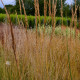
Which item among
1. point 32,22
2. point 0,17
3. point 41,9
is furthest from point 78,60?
point 41,9

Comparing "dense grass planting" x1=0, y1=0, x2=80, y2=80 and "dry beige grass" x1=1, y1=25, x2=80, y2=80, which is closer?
"dense grass planting" x1=0, y1=0, x2=80, y2=80

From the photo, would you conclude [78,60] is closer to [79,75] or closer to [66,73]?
[66,73]

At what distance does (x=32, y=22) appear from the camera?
33.1ft

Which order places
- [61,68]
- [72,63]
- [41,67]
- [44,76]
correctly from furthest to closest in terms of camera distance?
[61,68] < [72,63] < [44,76] < [41,67]

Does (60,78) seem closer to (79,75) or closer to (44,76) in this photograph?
(44,76)

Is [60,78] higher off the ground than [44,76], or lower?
lower

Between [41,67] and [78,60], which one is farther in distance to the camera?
[78,60]

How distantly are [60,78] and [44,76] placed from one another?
341 mm

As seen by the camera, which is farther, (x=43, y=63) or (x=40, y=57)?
(x=43, y=63)

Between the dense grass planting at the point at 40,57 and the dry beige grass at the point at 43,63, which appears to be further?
the dry beige grass at the point at 43,63

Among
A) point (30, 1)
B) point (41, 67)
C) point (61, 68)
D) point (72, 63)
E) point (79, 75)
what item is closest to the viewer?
point (79, 75)

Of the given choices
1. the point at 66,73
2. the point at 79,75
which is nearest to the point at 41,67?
the point at 79,75

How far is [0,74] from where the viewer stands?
1812 mm

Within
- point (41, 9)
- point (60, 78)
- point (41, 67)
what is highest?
point (41, 9)
